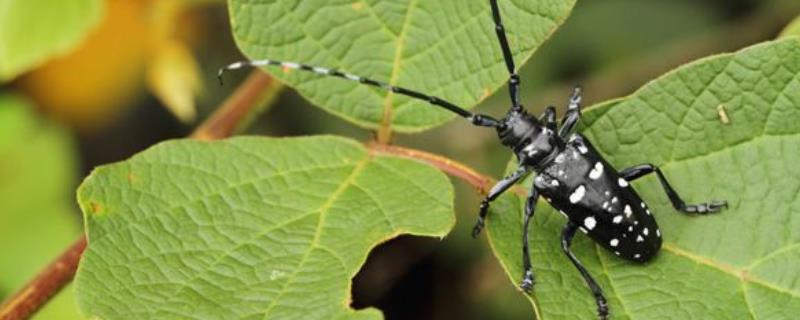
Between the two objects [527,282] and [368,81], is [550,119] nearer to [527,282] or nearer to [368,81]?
[368,81]

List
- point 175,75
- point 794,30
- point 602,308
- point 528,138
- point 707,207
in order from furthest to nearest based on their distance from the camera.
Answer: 1. point 175,75
2. point 528,138
3. point 794,30
4. point 707,207
5. point 602,308

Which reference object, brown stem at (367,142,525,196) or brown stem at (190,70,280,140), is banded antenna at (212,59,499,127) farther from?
brown stem at (190,70,280,140)

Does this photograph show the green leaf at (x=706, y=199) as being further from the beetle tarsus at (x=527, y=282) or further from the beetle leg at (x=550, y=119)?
the beetle leg at (x=550, y=119)

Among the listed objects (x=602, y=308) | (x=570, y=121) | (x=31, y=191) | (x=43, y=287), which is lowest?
(x=31, y=191)

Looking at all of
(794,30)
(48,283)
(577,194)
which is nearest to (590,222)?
(577,194)

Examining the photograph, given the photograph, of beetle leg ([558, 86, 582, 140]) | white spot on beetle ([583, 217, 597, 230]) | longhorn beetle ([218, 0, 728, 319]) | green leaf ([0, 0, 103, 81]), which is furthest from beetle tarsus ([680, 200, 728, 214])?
green leaf ([0, 0, 103, 81])

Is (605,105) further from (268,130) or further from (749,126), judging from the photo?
(268,130)
